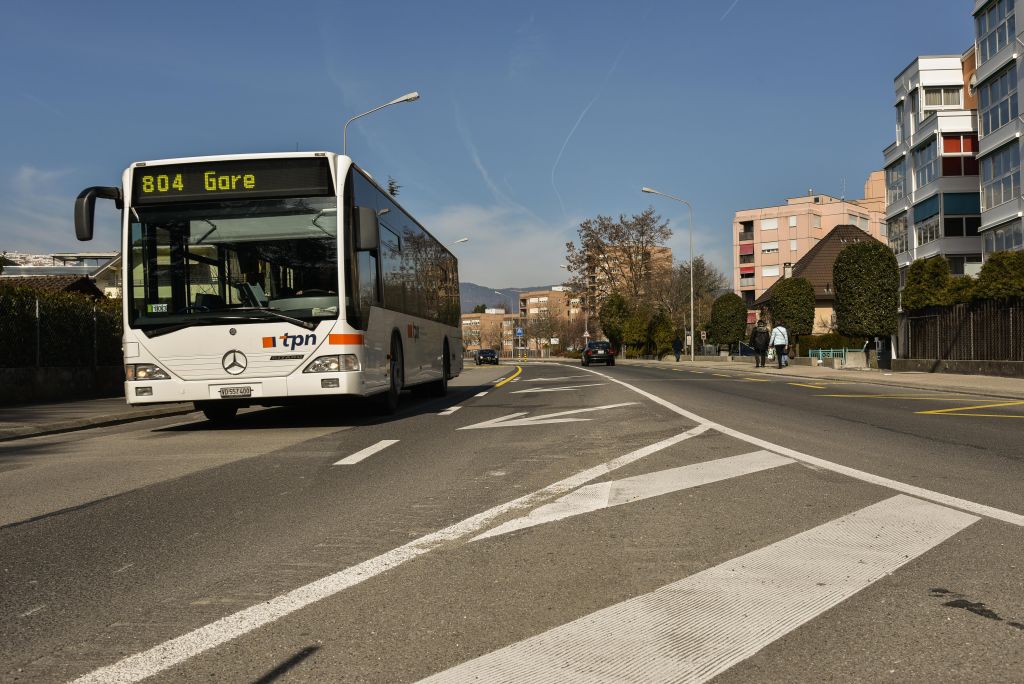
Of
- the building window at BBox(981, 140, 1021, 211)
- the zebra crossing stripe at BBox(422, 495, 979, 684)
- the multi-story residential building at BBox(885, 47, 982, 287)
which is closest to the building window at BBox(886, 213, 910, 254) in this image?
the multi-story residential building at BBox(885, 47, 982, 287)

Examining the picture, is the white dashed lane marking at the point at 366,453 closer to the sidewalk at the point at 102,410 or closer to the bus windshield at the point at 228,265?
the bus windshield at the point at 228,265

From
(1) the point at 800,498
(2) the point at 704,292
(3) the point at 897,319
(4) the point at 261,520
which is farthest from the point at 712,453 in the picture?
(2) the point at 704,292

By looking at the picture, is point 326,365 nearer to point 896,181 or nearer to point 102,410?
point 102,410

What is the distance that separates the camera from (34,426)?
12148 millimetres

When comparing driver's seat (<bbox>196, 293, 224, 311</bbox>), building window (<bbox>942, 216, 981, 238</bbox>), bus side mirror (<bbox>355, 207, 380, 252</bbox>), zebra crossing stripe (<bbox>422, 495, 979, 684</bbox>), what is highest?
building window (<bbox>942, 216, 981, 238</bbox>)

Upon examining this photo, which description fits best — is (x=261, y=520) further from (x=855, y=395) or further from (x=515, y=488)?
(x=855, y=395)

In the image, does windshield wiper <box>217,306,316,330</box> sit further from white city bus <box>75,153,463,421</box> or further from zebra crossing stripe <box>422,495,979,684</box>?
zebra crossing stripe <box>422,495,979,684</box>

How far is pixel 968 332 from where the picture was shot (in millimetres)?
25672

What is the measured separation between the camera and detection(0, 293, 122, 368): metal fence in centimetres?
1770

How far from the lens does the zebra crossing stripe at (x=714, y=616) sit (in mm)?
2834

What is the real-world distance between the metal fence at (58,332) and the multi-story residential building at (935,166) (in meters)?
38.5

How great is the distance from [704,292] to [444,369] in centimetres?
8349

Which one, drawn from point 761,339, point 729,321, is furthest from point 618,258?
point 761,339

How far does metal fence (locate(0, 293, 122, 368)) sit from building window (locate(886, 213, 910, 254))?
1818 inches
